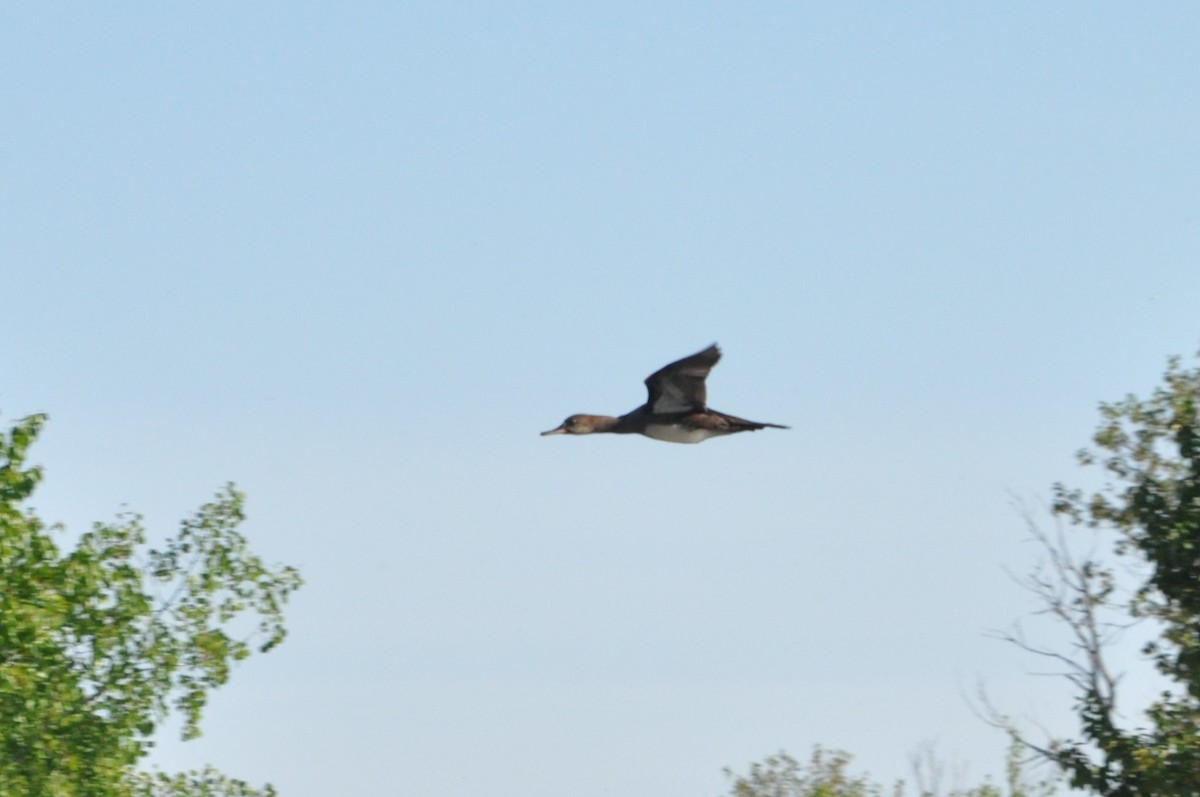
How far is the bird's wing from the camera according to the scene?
21172mm

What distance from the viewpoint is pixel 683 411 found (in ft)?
71.6

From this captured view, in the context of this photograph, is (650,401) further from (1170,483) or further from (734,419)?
(1170,483)

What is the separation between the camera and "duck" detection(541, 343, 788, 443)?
21.3 m

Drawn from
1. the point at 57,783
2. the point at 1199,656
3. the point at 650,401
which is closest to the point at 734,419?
the point at 650,401

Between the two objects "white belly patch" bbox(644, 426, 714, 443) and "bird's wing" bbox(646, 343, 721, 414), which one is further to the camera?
"white belly patch" bbox(644, 426, 714, 443)

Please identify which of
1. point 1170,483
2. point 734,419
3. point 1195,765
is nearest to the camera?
point 734,419

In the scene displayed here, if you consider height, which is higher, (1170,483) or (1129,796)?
(1170,483)

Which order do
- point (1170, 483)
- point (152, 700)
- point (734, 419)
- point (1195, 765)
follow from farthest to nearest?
point (152, 700)
point (1170, 483)
point (1195, 765)
point (734, 419)

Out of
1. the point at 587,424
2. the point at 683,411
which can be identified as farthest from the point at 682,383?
the point at 587,424

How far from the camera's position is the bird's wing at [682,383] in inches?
834

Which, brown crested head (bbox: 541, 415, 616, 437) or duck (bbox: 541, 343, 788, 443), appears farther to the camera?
brown crested head (bbox: 541, 415, 616, 437)

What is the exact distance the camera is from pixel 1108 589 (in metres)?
29.0

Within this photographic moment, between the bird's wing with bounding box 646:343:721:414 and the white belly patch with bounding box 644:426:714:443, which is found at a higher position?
the bird's wing with bounding box 646:343:721:414

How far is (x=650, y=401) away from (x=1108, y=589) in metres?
9.17
